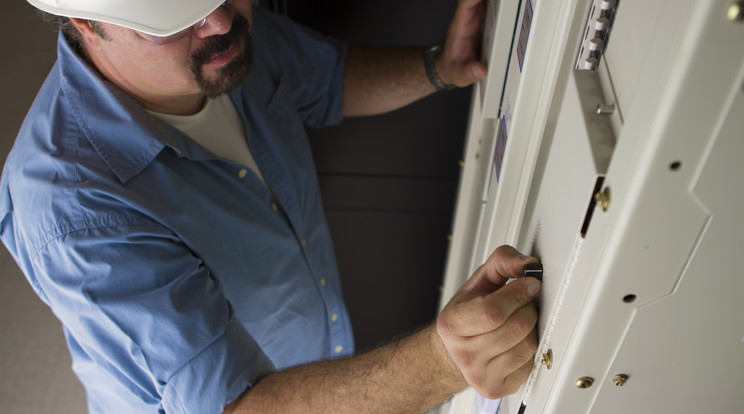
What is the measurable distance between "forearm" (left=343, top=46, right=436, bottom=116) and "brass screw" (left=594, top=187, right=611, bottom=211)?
934 millimetres

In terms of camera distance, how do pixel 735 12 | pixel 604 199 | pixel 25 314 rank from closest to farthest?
pixel 735 12
pixel 604 199
pixel 25 314

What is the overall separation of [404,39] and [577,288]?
3.64 ft

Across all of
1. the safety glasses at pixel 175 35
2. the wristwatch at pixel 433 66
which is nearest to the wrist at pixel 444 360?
the safety glasses at pixel 175 35

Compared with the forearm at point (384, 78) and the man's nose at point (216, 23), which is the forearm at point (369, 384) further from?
the forearm at point (384, 78)

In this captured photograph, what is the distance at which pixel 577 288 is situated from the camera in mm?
504

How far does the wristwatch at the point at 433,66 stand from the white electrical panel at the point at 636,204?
546 mm

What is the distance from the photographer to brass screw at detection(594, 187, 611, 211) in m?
0.44

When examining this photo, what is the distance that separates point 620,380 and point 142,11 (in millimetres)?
805

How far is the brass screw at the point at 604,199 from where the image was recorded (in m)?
0.44

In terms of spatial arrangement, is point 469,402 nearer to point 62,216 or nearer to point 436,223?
point 436,223

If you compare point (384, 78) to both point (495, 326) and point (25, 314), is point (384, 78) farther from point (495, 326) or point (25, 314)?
point (25, 314)

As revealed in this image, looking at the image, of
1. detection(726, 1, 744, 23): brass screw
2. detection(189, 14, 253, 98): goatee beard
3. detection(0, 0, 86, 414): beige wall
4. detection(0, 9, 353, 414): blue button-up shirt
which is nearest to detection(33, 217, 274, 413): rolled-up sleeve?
detection(0, 9, 353, 414): blue button-up shirt

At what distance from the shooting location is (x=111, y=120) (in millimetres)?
958

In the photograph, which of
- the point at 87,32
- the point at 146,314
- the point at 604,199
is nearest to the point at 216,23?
the point at 87,32
